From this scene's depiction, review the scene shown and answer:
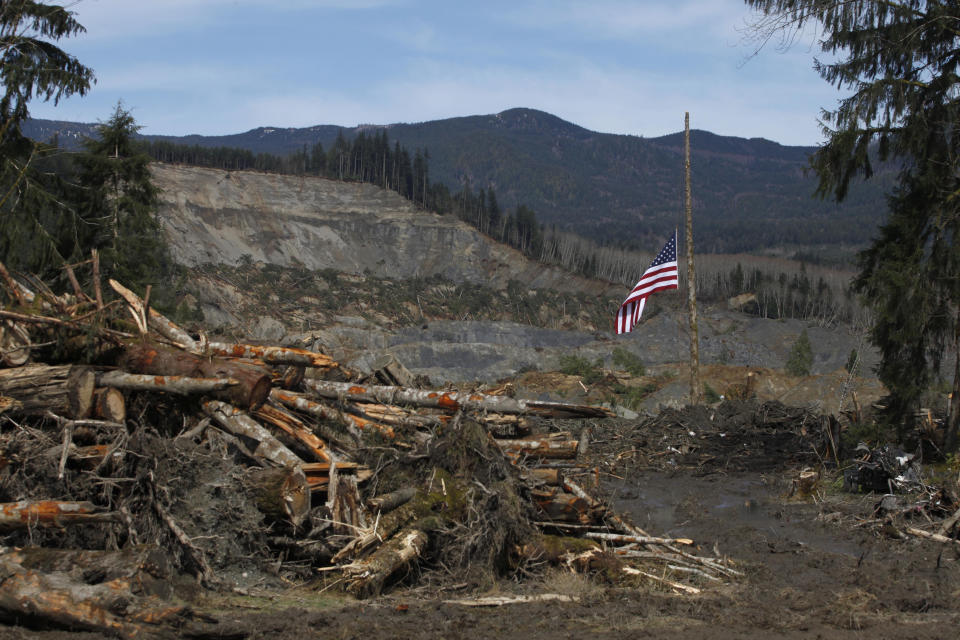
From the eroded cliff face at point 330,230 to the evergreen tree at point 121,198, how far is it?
42.0m

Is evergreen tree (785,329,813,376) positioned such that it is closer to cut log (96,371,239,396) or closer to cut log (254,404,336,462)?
cut log (254,404,336,462)

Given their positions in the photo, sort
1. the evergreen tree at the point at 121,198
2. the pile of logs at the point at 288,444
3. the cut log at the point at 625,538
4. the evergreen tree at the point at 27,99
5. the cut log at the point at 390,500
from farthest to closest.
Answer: the evergreen tree at the point at 121,198, the evergreen tree at the point at 27,99, the cut log at the point at 625,538, the cut log at the point at 390,500, the pile of logs at the point at 288,444

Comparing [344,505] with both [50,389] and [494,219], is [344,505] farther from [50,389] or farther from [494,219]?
[494,219]

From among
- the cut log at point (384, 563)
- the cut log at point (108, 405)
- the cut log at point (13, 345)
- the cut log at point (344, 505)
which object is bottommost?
the cut log at point (384, 563)

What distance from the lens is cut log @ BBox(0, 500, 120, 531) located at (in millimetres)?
5883

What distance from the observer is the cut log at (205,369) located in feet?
26.2

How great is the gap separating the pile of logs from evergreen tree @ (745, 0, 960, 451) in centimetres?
638

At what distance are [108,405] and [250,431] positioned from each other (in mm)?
1343

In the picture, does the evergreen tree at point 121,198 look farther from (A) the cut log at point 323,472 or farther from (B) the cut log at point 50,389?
(A) the cut log at point 323,472

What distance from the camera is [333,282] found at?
199 ft

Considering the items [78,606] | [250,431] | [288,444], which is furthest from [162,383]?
[78,606]

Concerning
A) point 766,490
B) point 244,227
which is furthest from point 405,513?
point 244,227

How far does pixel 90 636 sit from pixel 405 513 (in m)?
2.98

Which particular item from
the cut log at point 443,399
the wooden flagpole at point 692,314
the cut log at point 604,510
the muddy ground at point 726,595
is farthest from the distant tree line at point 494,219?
the cut log at point 604,510
